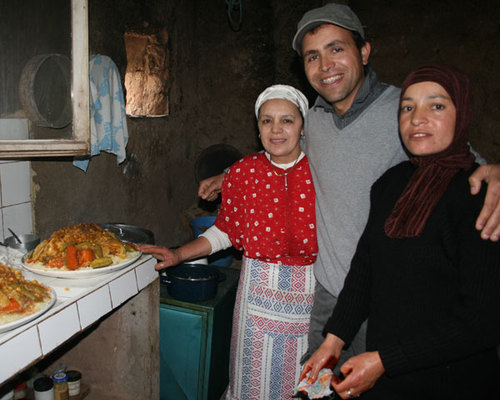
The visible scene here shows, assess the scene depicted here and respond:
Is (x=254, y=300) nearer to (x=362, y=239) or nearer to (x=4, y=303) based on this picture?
(x=362, y=239)

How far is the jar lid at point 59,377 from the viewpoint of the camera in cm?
239

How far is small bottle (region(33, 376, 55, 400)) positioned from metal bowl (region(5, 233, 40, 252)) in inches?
36.0

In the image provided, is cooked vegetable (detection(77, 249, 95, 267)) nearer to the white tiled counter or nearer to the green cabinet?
the white tiled counter

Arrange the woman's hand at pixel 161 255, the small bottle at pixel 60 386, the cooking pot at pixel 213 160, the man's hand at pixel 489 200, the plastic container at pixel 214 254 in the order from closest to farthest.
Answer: the man's hand at pixel 489 200 → the woman's hand at pixel 161 255 → the small bottle at pixel 60 386 → the plastic container at pixel 214 254 → the cooking pot at pixel 213 160

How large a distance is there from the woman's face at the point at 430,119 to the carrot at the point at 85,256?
57.8 inches

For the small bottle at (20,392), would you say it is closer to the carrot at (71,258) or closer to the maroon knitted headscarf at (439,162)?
the carrot at (71,258)

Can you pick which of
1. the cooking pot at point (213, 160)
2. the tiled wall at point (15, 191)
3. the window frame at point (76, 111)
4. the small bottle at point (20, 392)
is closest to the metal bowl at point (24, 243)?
the tiled wall at point (15, 191)

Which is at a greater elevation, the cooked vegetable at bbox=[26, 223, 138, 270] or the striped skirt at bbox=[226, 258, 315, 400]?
the cooked vegetable at bbox=[26, 223, 138, 270]

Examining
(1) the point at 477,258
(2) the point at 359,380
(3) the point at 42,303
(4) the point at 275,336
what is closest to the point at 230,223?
(4) the point at 275,336

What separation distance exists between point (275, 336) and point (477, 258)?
1187 millimetres

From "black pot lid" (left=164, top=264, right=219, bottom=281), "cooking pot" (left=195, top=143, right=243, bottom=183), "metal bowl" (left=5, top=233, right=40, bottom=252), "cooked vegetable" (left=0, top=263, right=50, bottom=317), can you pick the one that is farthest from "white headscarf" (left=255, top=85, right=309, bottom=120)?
"cooking pot" (left=195, top=143, right=243, bottom=183)

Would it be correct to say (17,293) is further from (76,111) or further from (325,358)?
(325,358)

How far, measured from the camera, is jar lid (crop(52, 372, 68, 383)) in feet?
7.83

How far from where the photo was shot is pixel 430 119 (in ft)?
4.10
